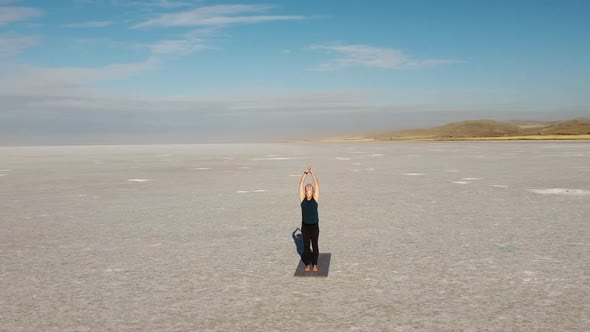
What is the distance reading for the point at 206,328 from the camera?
4570 mm

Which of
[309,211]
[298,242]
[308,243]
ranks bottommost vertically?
[298,242]

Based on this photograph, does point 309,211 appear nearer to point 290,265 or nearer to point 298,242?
point 290,265

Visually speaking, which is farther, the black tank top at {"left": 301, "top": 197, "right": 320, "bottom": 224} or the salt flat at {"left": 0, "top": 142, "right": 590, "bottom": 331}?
the black tank top at {"left": 301, "top": 197, "right": 320, "bottom": 224}

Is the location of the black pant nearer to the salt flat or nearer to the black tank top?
the black tank top

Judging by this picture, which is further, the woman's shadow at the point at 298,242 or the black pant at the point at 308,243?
the woman's shadow at the point at 298,242

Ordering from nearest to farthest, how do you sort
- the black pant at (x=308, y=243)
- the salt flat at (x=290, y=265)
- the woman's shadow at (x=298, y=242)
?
the salt flat at (x=290, y=265) < the black pant at (x=308, y=243) < the woman's shadow at (x=298, y=242)

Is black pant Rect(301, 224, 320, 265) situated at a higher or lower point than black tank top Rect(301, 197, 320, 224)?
lower

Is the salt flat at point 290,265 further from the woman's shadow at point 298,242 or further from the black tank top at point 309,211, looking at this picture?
the black tank top at point 309,211

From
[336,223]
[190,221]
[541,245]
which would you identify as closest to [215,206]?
[190,221]

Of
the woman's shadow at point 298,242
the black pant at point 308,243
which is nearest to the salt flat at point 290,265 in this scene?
the woman's shadow at point 298,242

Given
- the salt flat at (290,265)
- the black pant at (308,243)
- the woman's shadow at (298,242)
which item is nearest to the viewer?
the salt flat at (290,265)

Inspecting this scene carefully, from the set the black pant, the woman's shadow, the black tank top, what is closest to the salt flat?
the woman's shadow

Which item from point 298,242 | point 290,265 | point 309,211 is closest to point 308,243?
point 309,211

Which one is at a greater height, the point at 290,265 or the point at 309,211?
the point at 309,211
